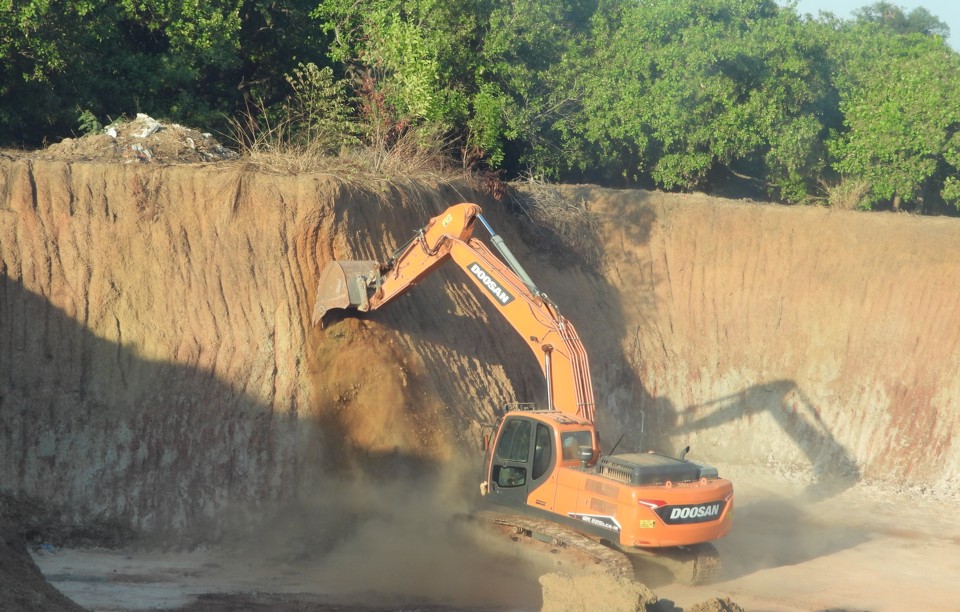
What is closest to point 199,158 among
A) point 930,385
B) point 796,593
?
point 796,593

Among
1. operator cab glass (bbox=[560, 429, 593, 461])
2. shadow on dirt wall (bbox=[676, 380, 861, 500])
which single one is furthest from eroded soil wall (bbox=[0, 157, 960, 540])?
operator cab glass (bbox=[560, 429, 593, 461])

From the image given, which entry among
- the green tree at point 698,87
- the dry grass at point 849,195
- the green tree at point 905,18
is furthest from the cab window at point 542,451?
the green tree at point 905,18

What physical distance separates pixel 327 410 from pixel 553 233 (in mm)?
8436

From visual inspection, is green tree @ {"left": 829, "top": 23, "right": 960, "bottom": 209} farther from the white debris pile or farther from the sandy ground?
the white debris pile

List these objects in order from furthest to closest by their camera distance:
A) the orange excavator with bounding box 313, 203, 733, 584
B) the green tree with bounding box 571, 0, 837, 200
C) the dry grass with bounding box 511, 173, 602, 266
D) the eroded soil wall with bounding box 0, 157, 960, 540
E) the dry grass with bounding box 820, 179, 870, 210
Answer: the dry grass with bounding box 820, 179, 870, 210
the green tree with bounding box 571, 0, 837, 200
the dry grass with bounding box 511, 173, 602, 266
the eroded soil wall with bounding box 0, 157, 960, 540
the orange excavator with bounding box 313, 203, 733, 584

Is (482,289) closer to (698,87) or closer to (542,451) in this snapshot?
(542,451)

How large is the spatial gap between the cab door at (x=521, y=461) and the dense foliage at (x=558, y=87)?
27.6ft

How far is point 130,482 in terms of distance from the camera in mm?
15562

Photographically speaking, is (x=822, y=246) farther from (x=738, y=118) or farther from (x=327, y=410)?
(x=327, y=410)

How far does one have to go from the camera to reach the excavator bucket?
16.6 m

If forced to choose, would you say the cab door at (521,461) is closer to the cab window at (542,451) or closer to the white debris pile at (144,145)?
the cab window at (542,451)

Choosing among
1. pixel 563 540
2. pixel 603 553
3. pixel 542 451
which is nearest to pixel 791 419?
pixel 542 451

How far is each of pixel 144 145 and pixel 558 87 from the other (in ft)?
36.8

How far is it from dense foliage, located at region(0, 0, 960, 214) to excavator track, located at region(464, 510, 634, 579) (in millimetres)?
9215
